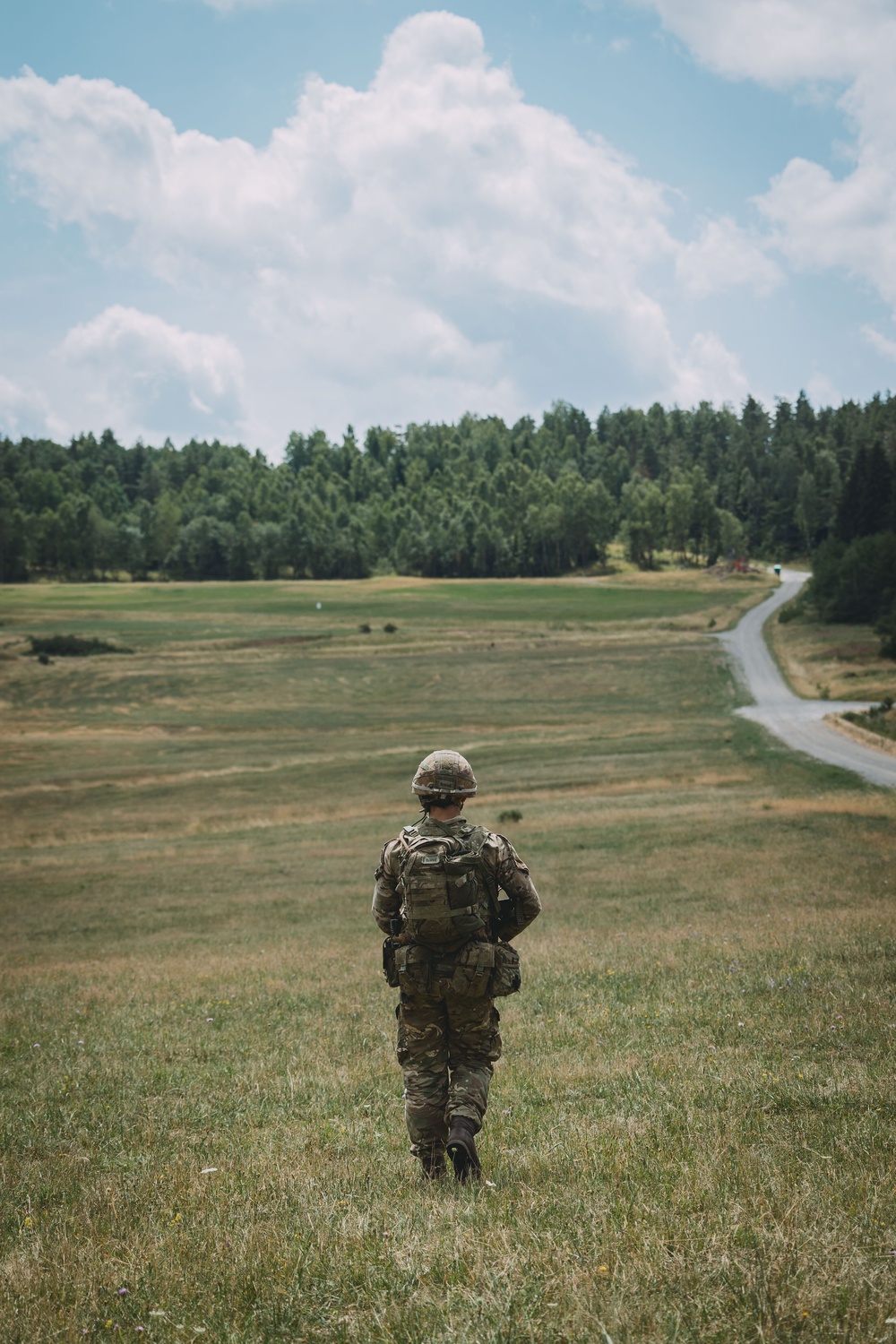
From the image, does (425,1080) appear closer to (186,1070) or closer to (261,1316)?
(261,1316)

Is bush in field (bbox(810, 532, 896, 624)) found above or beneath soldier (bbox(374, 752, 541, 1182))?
above

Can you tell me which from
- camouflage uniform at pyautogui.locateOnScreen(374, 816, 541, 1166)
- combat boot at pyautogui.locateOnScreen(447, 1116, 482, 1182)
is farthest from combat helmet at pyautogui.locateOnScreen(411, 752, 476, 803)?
combat boot at pyautogui.locateOnScreen(447, 1116, 482, 1182)

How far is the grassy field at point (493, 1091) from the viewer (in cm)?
448

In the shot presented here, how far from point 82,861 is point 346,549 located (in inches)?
6606

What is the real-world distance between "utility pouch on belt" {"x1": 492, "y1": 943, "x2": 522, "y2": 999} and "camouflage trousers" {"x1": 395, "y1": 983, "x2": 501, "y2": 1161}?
12 centimetres

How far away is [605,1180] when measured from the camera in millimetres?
5879

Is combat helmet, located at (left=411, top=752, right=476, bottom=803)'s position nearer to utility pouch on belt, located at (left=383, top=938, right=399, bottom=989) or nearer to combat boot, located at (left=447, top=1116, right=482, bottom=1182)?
utility pouch on belt, located at (left=383, top=938, right=399, bottom=989)

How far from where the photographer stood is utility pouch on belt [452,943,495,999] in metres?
6.82

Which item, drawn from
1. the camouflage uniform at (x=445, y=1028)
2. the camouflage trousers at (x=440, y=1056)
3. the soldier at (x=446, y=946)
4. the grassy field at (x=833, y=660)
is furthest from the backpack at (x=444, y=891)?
the grassy field at (x=833, y=660)

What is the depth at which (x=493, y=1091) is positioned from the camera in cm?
884

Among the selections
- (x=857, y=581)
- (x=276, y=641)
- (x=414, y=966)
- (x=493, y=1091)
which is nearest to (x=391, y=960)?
(x=414, y=966)

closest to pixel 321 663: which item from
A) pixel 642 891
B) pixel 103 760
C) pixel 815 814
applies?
pixel 103 760

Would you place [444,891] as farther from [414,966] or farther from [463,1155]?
[463,1155]

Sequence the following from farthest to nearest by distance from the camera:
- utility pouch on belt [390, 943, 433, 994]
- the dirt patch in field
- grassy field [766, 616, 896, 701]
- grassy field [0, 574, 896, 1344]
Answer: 1. the dirt patch in field
2. grassy field [766, 616, 896, 701]
3. utility pouch on belt [390, 943, 433, 994]
4. grassy field [0, 574, 896, 1344]
